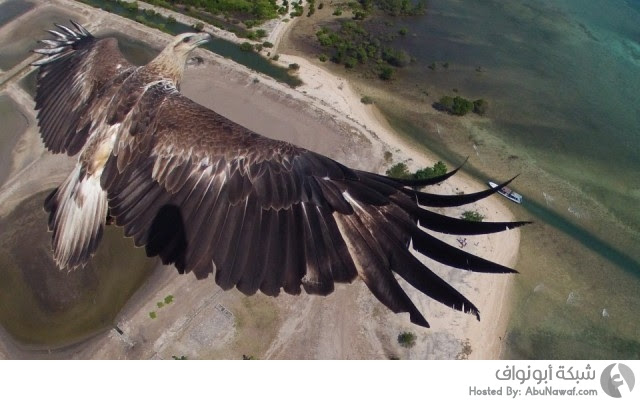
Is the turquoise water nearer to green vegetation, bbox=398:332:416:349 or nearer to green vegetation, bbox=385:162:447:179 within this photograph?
green vegetation, bbox=385:162:447:179

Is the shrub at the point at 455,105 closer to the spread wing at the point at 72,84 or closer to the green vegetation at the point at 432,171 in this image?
the green vegetation at the point at 432,171

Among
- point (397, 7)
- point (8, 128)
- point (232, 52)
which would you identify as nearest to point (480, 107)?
point (397, 7)

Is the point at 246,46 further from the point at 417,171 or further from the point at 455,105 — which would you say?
the point at 417,171

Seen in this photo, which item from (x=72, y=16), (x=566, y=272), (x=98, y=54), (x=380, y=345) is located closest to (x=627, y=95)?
(x=566, y=272)

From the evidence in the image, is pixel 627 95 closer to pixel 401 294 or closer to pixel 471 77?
pixel 471 77

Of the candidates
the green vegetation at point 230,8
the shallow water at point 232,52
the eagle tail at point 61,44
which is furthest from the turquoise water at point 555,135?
the eagle tail at point 61,44
